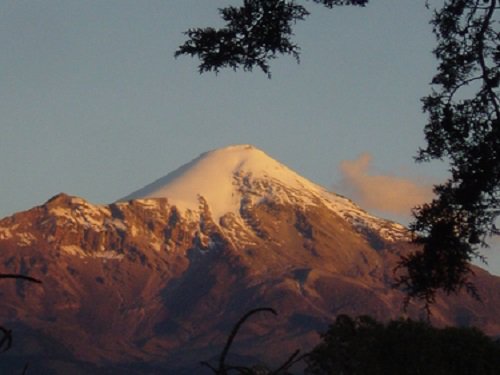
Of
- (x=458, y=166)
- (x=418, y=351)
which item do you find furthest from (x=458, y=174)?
(x=418, y=351)

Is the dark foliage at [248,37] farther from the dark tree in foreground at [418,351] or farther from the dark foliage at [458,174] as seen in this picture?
the dark tree in foreground at [418,351]

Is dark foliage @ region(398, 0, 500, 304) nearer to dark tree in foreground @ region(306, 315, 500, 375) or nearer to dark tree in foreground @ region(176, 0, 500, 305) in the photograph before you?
dark tree in foreground @ region(176, 0, 500, 305)

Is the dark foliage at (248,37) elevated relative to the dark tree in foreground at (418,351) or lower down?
elevated

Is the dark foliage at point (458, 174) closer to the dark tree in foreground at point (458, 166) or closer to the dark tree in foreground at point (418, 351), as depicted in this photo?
the dark tree in foreground at point (458, 166)

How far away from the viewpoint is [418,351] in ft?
318

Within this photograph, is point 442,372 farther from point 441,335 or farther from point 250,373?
point 250,373

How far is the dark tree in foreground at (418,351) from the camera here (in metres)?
94.3

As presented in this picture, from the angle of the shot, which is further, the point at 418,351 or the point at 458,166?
the point at 418,351

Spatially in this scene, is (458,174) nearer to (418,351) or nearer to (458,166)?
(458,166)

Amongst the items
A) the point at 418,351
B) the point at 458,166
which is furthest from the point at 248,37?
the point at 418,351

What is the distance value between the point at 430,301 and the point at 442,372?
67.8m

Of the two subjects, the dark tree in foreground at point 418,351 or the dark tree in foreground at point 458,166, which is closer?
the dark tree in foreground at point 458,166

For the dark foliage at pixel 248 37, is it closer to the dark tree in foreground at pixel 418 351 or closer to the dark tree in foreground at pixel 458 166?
the dark tree in foreground at pixel 458 166

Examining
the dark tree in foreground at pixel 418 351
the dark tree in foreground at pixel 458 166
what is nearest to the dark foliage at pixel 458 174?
the dark tree in foreground at pixel 458 166
